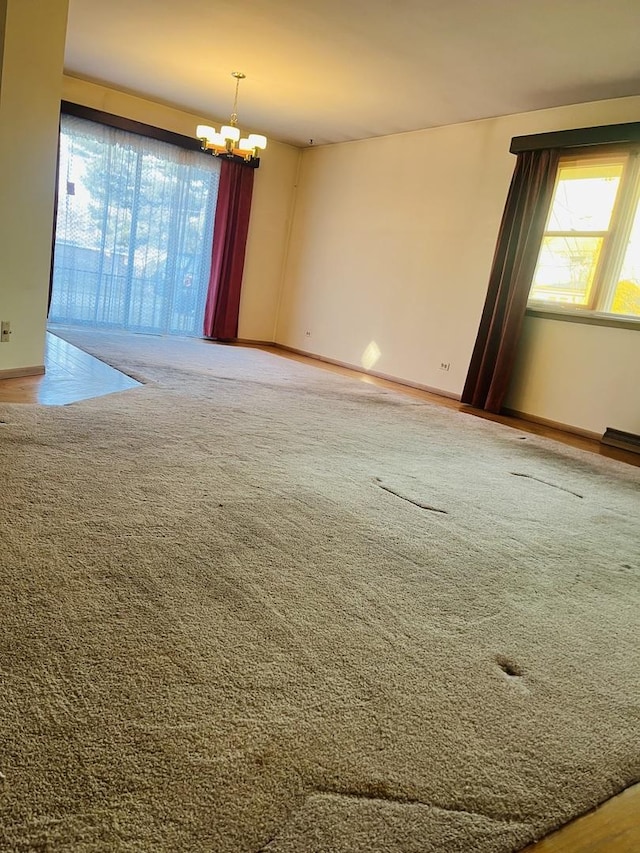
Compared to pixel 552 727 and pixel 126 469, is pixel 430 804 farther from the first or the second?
pixel 126 469

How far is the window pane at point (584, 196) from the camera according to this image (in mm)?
4594

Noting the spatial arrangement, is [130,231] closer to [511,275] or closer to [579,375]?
[511,275]

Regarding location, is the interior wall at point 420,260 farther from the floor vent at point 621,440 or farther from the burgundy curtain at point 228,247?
the burgundy curtain at point 228,247

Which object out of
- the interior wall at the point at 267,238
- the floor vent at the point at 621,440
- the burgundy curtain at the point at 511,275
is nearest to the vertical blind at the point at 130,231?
the interior wall at the point at 267,238

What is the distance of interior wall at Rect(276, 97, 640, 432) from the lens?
15.8 feet

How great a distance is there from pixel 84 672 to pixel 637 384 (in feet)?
14.6

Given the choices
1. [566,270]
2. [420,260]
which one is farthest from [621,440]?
[420,260]

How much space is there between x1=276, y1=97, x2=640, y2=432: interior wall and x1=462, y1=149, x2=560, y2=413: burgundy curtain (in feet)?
0.73

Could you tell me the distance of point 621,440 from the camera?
4426 millimetres

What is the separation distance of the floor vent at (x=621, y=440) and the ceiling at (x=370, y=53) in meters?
2.57

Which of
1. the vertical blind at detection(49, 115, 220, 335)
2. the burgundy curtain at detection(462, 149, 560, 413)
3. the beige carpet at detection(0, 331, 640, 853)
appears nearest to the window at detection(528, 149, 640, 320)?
the burgundy curtain at detection(462, 149, 560, 413)

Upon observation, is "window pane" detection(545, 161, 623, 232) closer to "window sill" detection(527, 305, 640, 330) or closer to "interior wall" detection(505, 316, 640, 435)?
"window sill" detection(527, 305, 640, 330)

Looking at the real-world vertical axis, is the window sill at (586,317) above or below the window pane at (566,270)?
below

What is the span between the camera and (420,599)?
64.3 inches
